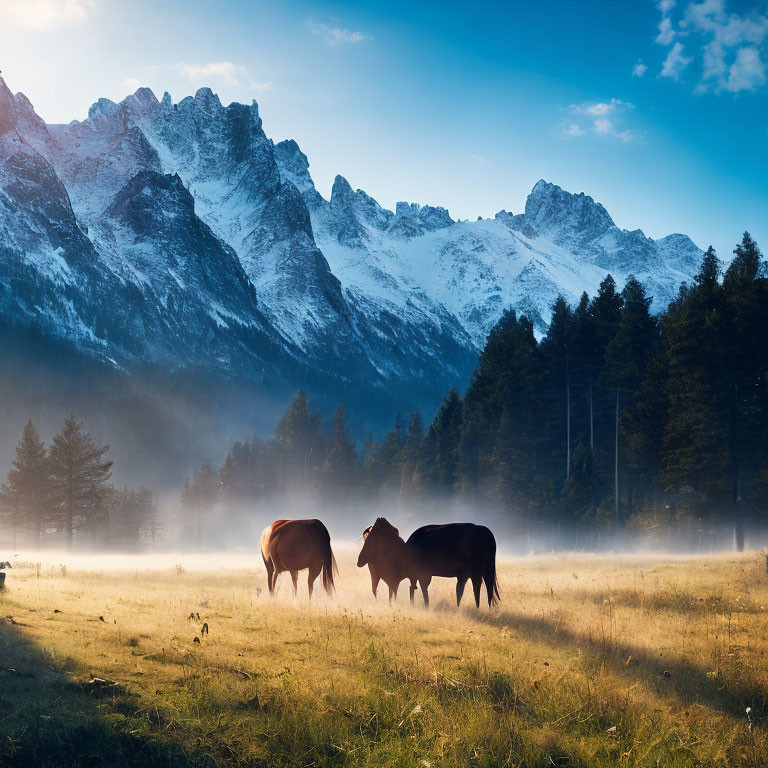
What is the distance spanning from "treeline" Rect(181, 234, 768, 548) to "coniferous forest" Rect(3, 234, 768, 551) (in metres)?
0.10

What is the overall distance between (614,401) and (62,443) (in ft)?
158

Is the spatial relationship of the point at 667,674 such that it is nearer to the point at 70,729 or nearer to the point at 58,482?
the point at 70,729

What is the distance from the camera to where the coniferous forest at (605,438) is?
32500 mm

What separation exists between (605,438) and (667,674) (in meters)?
40.6

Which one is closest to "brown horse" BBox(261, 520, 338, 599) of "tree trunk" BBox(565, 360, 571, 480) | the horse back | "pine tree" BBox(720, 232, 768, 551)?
the horse back

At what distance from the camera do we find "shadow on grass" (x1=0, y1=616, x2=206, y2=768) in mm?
6562

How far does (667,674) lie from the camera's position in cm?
1030

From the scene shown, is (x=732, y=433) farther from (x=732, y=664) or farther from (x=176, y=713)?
(x=176, y=713)

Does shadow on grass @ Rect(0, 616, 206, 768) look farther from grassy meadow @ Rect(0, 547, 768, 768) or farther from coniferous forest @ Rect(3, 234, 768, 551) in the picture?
coniferous forest @ Rect(3, 234, 768, 551)

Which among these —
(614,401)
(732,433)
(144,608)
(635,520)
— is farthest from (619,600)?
(614,401)

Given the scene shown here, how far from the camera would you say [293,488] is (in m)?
92.1

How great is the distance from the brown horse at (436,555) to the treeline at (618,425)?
21.2 meters

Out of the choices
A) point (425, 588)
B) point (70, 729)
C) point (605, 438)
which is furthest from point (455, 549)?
point (605, 438)

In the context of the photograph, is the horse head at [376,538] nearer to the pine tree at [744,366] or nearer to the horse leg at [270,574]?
the horse leg at [270,574]
